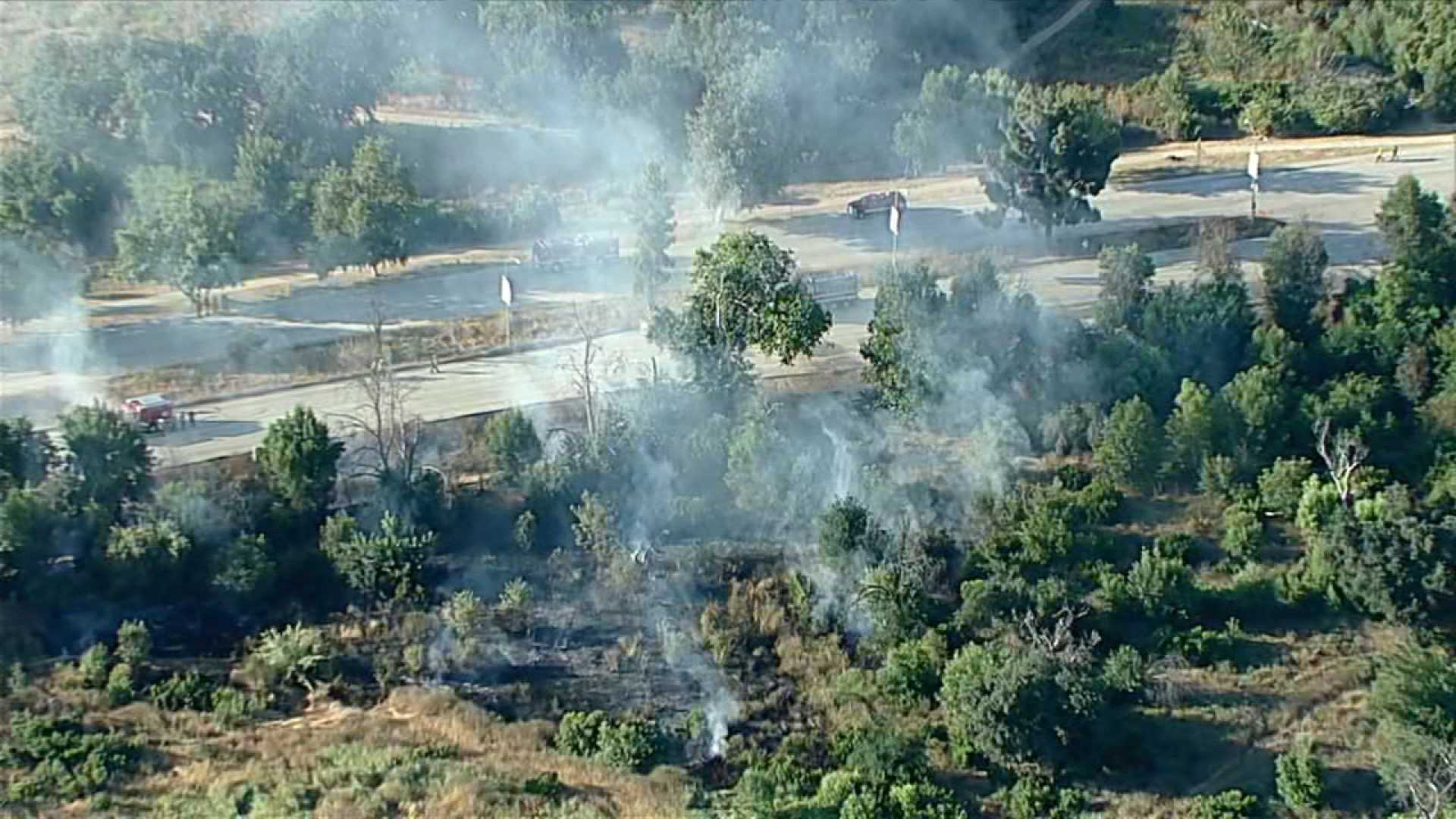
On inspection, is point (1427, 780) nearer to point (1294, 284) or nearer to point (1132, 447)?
point (1132, 447)

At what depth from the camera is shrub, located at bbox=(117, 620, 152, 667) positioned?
24391 mm

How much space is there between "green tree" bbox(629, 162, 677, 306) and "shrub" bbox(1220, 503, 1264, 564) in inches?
494

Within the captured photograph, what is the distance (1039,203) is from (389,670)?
63.4 ft

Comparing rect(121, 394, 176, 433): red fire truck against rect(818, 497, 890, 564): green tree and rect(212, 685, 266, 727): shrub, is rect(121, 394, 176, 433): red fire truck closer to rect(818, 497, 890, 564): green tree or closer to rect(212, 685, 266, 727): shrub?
rect(212, 685, 266, 727): shrub

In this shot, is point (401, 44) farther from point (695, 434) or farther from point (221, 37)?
point (695, 434)

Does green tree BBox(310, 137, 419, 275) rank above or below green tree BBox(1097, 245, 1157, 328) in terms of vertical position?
above

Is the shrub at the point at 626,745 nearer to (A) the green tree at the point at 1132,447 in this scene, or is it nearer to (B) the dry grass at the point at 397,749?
(B) the dry grass at the point at 397,749

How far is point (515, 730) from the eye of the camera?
23250mm

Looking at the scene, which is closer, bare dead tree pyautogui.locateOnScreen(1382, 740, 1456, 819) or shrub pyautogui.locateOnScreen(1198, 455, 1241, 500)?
bare dead tree pyautogui.locateOnScreen(1382, 740, 1456, 819)

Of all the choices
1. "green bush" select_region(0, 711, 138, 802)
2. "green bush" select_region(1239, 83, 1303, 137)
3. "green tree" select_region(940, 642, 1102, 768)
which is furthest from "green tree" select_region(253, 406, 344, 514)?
"green bush" select_region(1239, 83, 1303, 137)

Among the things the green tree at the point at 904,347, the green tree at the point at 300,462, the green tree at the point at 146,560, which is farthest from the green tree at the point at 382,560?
the green tree at the point at 904,347

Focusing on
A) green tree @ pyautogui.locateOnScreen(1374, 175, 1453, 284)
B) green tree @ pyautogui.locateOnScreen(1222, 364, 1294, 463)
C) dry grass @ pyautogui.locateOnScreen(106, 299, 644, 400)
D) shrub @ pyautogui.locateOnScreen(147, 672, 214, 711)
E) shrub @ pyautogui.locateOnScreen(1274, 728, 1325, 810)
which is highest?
green tree @ pyautogui.locateOnScreen(1374, 175, 1453, 284)

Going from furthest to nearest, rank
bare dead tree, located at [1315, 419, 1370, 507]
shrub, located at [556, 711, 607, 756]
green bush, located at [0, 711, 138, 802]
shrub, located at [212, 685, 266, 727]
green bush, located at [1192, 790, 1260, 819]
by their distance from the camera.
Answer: bare dead tree, located at [1315, 419, 1370, 507] < shrub, located at [212, 685, 266, 727] < shrub, located at [556, 711, 607, 756] < green bush, located at [0, 711, 138, 802] < green bush, located at [1192, 790, 1260, 819]

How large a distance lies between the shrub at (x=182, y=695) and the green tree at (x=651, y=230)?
1332cm
